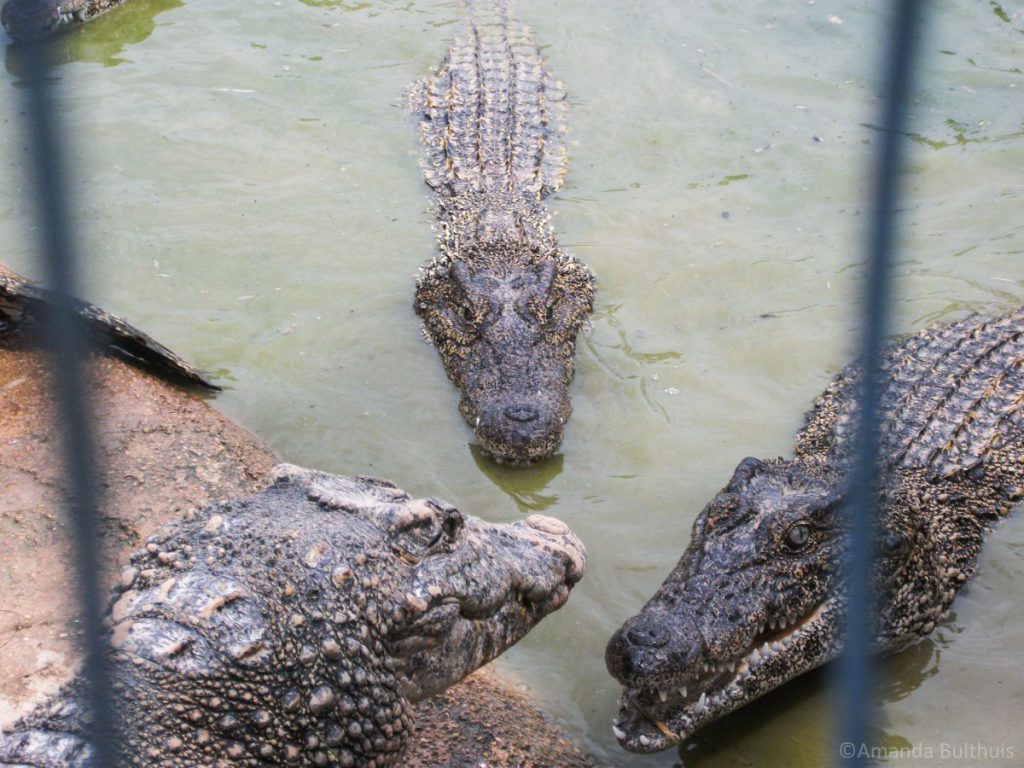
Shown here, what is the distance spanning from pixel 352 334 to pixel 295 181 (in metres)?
1.76

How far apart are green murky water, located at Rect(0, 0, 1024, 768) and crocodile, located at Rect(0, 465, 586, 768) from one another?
122cm

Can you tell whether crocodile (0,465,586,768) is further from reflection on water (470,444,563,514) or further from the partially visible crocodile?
the partially visible crocodile

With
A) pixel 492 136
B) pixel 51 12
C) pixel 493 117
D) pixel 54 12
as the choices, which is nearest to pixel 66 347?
pixel 492 136

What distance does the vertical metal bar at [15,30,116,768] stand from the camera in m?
1.04

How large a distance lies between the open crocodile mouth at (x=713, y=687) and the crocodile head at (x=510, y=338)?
1.70 m

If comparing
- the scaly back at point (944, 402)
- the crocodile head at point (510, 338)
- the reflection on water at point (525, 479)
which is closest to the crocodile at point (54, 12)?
the crocodile head at point (510, 338)

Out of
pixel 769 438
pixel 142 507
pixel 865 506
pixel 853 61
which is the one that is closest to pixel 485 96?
pixel 853 61

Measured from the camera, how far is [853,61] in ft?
28.9

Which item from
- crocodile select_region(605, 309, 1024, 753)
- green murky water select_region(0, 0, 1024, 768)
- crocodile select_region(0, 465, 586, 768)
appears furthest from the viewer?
green murky water select_region(0, 0, 1024, 768)

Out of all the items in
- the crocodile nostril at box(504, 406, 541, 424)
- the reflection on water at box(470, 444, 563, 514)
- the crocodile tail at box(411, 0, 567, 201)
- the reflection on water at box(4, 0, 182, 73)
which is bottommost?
the reflection on water at box(470, 444, 563, 514)

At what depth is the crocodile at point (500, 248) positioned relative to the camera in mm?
5473

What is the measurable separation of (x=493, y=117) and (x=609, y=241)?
1.70 meters

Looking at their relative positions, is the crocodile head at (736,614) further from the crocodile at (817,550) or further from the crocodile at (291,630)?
the crocodile at (291,630)

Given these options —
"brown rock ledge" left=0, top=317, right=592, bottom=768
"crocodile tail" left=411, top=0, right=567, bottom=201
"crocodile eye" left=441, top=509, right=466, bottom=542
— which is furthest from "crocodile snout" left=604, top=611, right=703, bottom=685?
"crocodile tail" left=411, top=0, right=567, bottom=201
